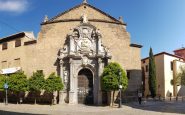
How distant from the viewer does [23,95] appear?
33.8 m

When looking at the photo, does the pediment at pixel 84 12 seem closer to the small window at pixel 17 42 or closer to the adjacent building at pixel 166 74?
the small window at pixel 17 42

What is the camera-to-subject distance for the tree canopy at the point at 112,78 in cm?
2877

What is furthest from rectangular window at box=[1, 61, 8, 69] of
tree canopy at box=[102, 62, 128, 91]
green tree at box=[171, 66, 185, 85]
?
green tree at box=[171, 66, 185, 85]

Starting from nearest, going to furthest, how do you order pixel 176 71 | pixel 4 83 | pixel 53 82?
pixel 53 82
pixel 4 83
pixel 176 71

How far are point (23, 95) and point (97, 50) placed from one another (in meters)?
10.00

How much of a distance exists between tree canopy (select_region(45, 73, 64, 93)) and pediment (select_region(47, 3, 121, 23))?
23.5 ft

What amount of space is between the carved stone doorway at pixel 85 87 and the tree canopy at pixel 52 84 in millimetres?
2558

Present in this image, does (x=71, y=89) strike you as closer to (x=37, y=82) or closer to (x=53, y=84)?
(x=53, y=84)

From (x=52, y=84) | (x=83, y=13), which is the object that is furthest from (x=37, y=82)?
(x=83, y=13)

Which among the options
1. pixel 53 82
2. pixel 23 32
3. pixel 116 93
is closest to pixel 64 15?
pixel 23 32

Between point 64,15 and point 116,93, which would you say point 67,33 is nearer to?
point 64,15

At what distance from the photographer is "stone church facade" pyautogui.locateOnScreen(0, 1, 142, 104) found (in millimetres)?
31984

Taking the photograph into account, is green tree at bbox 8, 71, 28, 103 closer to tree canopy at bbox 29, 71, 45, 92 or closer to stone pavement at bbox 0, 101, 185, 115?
tree canopy at bbox 29, 71, 45, 92

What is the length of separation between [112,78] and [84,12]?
9.37 metres
